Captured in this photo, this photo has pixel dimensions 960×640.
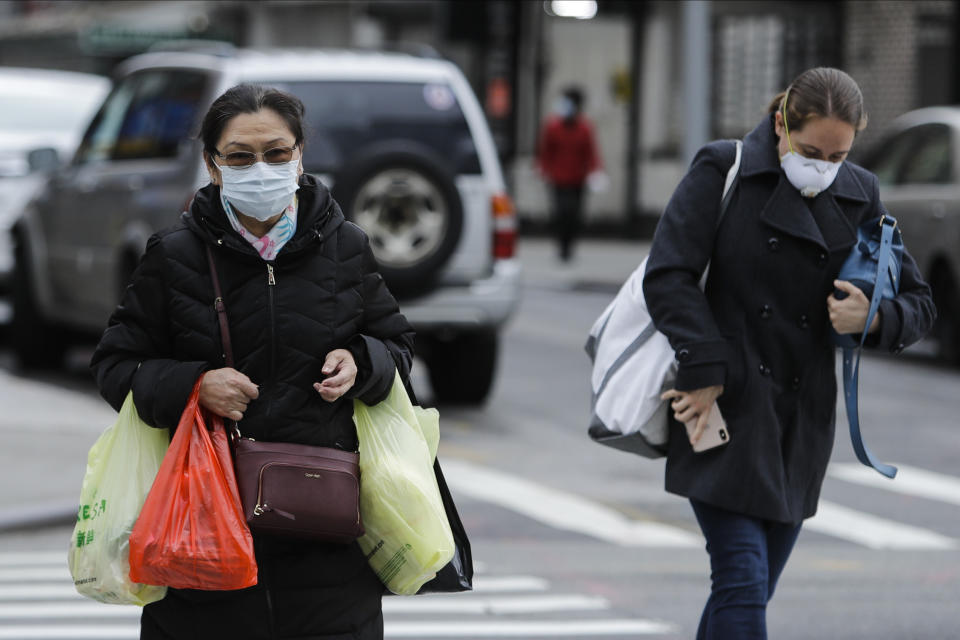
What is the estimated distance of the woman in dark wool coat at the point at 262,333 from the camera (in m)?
3.50

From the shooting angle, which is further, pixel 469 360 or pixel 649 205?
pixel 649 205

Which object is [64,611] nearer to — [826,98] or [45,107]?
[826,98]

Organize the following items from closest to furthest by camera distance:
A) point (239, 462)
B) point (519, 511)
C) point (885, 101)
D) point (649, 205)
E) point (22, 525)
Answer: point (239, 462) → point (22, 525) → point (519, 511) → point (885, 101) → point (649, 205)

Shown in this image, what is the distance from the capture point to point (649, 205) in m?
25.2

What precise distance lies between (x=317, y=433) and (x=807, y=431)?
146cm

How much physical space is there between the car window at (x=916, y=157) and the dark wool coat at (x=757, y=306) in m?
8.75

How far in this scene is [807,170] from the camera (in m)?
4.31

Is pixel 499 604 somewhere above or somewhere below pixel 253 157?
below

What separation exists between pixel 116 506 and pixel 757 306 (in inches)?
66.4

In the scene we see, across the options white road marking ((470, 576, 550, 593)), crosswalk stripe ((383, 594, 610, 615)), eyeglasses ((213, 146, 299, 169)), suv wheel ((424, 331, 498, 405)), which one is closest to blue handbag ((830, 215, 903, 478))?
eyeglasses ((213, 146, 299, 169))

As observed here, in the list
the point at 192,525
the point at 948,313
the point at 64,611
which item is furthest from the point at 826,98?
the point at 948,313

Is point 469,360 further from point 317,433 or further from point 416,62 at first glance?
point 317,433

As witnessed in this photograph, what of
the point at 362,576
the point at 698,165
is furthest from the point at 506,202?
the point at 362,576

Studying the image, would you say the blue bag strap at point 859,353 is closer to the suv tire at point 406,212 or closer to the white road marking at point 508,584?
the white road marking at point 508,584
